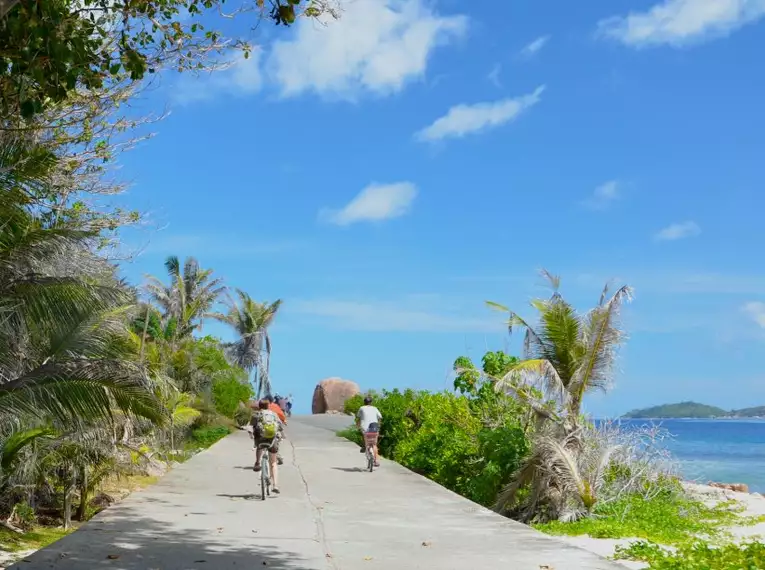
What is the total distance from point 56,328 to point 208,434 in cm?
2547

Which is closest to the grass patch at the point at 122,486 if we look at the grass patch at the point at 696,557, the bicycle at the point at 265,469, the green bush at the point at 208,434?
the bicycle at the point at 265,469

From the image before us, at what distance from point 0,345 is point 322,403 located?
6019 cm

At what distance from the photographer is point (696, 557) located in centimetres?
1080

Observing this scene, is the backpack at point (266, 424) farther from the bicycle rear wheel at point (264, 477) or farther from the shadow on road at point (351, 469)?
the shadow on road at point (351, 469)

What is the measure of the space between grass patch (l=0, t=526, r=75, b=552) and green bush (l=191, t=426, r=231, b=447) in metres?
19.6

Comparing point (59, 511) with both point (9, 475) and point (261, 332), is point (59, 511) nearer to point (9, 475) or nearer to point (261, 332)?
point (9, 475)

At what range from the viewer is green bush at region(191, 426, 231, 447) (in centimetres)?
3641

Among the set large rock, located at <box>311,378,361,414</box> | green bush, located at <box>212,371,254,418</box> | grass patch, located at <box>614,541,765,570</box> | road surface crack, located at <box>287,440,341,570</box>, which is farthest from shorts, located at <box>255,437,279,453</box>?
large rock, located at <box>311,378,361,414</box>

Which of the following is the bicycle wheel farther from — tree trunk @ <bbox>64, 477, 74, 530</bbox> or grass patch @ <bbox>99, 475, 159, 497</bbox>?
grass patch @ <bbox>99, 475, 159, 497</bbox>

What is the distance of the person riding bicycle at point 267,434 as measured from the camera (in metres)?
15.8

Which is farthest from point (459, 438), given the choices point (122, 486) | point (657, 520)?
point (122, 486)

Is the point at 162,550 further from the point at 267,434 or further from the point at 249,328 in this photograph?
the point at 249,328

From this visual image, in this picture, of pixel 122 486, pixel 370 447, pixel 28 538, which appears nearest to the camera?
pixel 28 538

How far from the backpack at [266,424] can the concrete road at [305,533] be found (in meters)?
1.13
